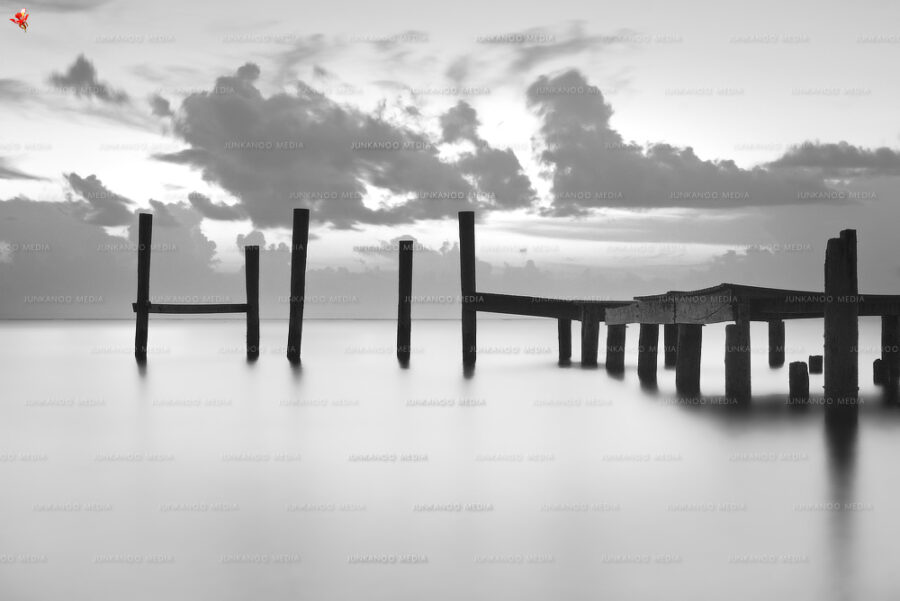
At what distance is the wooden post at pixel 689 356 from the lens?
1032cm

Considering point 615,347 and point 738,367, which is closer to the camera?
point 738,367

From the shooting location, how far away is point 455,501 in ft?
20.2

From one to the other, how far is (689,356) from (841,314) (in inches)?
85.4

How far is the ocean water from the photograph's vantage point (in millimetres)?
4457

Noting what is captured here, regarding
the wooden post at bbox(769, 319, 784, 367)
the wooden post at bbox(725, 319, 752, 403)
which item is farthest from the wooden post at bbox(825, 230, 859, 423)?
the wooden post at bbox(769, 319, 784, 367)

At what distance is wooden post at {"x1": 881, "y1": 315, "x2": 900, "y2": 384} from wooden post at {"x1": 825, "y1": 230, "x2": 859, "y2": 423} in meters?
3.46

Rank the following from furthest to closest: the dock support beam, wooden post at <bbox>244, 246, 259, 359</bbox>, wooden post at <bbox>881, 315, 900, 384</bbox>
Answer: wooden post at <bbox>244, 246, 259, 359</bbox> → the dock support beam → wooden post at <bbox>881, 315, 900, 384</bbox>

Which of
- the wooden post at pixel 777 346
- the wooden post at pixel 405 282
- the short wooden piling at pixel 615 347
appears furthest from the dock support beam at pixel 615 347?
the wooden post at pixel 405 282

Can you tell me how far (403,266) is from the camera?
659 inches

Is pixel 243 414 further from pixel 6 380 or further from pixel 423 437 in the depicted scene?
pixel 6 380

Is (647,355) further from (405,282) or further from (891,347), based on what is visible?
(405,282)

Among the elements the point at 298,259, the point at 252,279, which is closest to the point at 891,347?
the point at 298,259

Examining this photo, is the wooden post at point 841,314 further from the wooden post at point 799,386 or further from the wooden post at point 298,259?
the wooden post at point 298,259

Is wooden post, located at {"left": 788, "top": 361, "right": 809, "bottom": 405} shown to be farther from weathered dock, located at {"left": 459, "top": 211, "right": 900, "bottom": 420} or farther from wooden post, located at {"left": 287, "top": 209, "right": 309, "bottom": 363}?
wooden post, located at {"left": 287, "top": 209, "right": 309, "bottom": 363}
